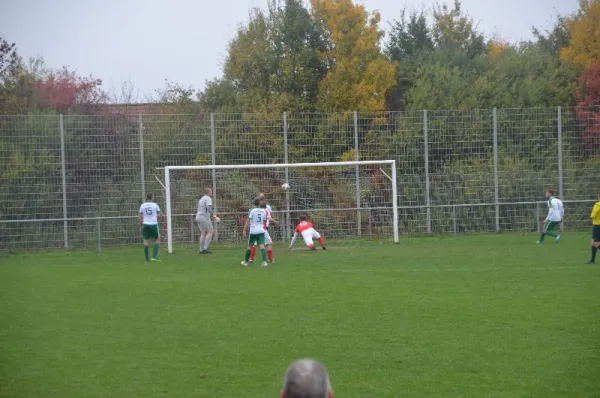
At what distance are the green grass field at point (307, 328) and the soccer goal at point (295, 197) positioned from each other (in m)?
7.92

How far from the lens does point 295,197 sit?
97.1ft

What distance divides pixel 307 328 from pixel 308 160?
19452mm

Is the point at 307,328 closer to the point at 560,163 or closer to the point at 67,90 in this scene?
the point at 560,163

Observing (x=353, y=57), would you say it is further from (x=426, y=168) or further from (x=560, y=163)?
(x=560, y=163)

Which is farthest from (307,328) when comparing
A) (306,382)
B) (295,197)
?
(295,197)

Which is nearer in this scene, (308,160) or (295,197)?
(295,197)

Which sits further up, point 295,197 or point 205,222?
point 295,197

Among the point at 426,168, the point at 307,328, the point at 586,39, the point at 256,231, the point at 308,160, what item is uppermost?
the point at 586,39

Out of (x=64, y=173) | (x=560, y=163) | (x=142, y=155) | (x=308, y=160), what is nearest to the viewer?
(x=64, y=173)

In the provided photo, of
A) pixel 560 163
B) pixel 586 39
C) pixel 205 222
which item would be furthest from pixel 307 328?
pixel 586 39

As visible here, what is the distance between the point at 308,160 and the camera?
3053 centimetres

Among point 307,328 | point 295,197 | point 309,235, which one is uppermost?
point 295,197

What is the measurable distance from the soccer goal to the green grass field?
26.0 ft

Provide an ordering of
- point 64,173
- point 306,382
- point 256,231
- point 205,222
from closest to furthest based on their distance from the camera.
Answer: point 306,382 → point 256,231 → point 205,222 → point 64,173
